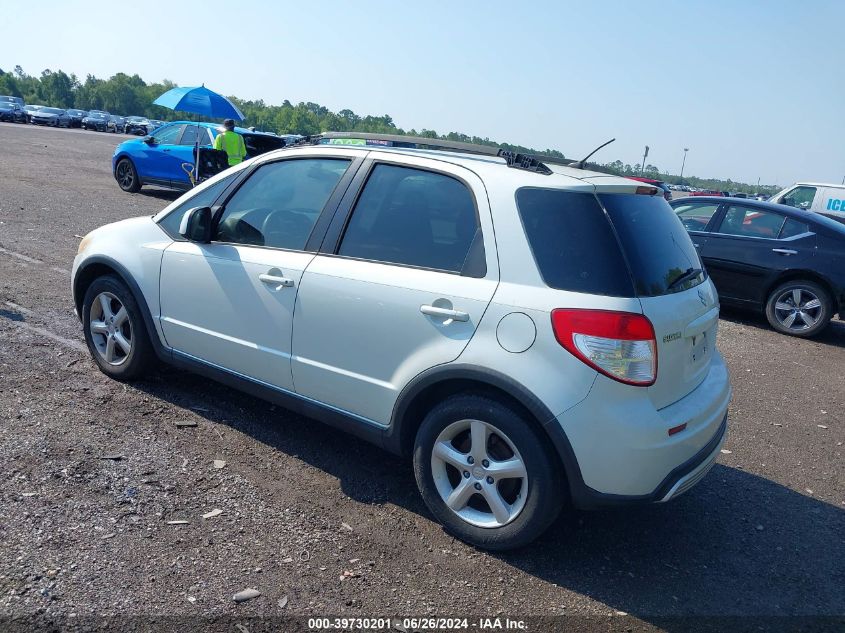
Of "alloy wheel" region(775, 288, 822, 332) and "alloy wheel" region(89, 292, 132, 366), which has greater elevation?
"alloy wheel" region(89, 292, 132, 366)

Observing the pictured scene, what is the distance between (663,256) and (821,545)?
1857 mm

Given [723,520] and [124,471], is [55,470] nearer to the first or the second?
[124,471]

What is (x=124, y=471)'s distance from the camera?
3.76m

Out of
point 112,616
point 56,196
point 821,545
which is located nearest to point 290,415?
point 112,616

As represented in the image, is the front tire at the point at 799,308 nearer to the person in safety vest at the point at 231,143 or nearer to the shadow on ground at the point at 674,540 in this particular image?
the shadow on ground at the point at 674,540

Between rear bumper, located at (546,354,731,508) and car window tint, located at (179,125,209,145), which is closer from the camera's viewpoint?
rear bumper, located at (546,354,731,508)

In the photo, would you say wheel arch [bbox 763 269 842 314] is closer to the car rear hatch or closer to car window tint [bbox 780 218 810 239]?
car window tint [bbox 780 218 810 239]

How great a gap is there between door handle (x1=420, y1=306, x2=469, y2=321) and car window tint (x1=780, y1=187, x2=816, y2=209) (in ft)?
57.1

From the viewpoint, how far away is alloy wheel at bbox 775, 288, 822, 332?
28.9 feet

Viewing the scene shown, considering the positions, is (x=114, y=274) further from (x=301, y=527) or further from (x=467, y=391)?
(x=467, y=391)

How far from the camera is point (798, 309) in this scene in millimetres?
8906

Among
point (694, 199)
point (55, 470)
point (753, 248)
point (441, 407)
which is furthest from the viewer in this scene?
point (694, 199)

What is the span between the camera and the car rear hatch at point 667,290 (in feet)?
10.1

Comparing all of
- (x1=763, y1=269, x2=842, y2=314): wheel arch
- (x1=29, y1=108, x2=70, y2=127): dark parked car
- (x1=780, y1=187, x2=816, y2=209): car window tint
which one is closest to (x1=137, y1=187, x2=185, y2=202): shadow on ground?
(x1=763, y1=269, x2=842, y2=314): wheel arch
